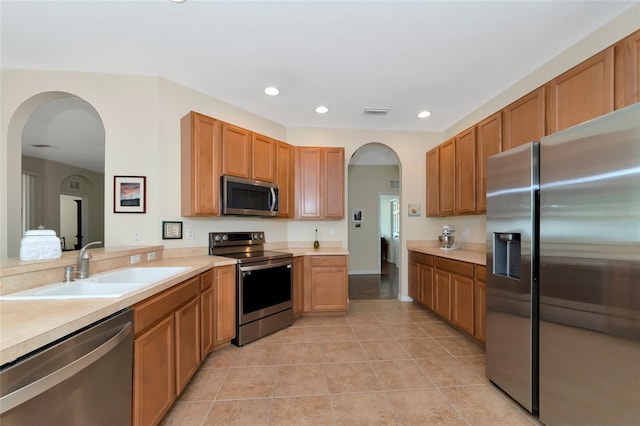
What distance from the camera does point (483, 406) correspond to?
190 cm

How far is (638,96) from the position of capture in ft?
5.38

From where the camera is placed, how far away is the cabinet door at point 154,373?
4.70 ft

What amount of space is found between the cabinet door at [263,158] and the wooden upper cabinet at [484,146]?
249 centimetres

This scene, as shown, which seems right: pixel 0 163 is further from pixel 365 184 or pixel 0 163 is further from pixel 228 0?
pixel 365 184

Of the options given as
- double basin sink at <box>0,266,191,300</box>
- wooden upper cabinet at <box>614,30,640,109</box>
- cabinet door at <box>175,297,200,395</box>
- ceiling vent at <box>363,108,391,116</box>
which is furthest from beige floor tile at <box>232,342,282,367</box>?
wooden upper cabinet at <box>614,30,640,109</box>

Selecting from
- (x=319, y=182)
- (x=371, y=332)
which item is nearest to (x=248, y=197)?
(x=319, y=182)

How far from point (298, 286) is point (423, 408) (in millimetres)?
1961

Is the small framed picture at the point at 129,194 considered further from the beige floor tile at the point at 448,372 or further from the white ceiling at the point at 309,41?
the beige floor tile at the point at 448,372

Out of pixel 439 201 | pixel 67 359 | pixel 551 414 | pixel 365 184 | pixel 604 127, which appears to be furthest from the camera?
pixel 365 184

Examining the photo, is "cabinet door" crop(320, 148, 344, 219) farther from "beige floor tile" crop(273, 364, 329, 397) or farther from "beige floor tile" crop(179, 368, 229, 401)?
"beige floor tile" crop(179, 368, 229, 401)

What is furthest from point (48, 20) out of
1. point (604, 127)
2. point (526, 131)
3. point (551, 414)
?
point (551, 414)

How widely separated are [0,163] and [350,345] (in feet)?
12.5

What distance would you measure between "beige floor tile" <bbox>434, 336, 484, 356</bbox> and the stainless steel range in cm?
175

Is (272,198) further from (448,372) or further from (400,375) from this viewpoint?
(448,372)
